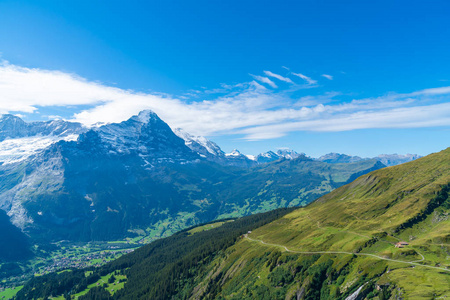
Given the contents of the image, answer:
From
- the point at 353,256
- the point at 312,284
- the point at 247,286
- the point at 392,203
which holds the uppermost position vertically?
the point at 392,203

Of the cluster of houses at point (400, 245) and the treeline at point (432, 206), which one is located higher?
the treeline at point (432, 206)

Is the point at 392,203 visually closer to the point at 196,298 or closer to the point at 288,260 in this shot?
the point at 288,260

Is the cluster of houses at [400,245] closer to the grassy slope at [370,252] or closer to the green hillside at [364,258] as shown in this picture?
the green hillside at [364,258]

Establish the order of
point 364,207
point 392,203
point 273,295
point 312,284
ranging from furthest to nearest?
point 364,207, point 392,203, point 273,295, point 312,284

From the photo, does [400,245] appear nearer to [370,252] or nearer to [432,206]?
[370,252]

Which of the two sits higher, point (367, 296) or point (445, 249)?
point (445, 249)

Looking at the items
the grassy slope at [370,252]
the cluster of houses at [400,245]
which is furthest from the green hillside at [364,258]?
the cluster of houses at [400,245]

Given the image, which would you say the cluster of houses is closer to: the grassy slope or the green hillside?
the green hillside

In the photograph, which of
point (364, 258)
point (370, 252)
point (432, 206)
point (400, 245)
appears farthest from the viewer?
point (432, 206)

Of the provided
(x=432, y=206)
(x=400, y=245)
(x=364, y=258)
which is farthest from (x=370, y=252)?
(x=432, y=206)

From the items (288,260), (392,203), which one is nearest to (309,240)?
(288,260)

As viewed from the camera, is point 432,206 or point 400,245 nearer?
point 400,245

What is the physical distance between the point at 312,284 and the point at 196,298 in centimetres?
10616

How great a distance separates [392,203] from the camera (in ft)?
612
